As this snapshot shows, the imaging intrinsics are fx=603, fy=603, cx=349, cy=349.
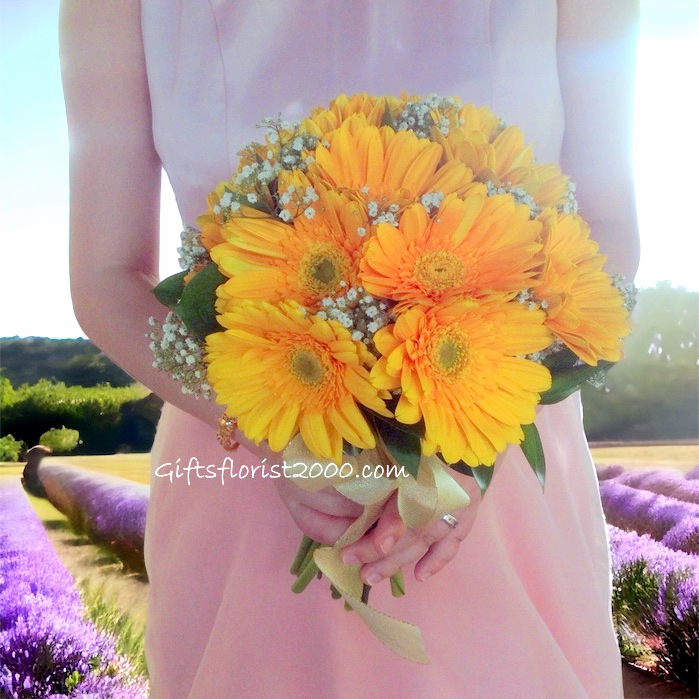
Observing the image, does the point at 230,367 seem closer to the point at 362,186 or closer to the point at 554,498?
the point at 362,186

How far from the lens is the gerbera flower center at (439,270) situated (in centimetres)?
35

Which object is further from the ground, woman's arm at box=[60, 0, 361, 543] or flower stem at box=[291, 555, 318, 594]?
woman's arm at box=[60, 0, 361, 543]

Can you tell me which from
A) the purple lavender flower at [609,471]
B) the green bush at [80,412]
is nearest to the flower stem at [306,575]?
the green bush at [80,412]

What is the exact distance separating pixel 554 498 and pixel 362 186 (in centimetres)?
51

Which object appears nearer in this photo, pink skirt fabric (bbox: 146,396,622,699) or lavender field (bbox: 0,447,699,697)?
pink skirt fabric (bbox: 146,396,622,699)

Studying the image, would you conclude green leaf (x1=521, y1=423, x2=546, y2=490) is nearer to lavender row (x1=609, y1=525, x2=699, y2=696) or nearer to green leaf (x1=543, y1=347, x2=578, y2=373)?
green leaf (x1=543, y1=347, x2=578, y2=373)

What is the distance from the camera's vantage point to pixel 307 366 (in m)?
0.36

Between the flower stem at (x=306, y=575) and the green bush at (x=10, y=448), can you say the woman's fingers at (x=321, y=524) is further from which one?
the green bush at (x=10, y=448)

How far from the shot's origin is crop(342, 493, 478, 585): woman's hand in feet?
1.61

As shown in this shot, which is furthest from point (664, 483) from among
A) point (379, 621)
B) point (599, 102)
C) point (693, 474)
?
point (379, 621)

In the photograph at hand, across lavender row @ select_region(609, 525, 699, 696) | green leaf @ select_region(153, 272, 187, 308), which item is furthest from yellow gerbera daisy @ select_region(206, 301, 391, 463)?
lavender row @ select_region(609, 525, 699, 696)

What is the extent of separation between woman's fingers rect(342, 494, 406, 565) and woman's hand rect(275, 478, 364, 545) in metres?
A: 0.02

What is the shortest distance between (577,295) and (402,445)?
15 cm

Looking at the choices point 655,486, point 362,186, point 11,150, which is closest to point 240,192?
point 362,186
